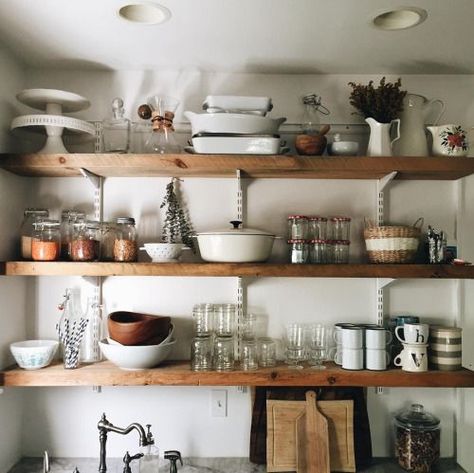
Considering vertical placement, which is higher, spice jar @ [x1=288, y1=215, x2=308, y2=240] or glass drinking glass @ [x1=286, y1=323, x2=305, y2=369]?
spice jar @ [x1=288, y1=215, x2=308, y2=240]

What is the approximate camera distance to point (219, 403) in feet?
6.48

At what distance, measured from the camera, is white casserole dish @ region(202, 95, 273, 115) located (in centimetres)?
175

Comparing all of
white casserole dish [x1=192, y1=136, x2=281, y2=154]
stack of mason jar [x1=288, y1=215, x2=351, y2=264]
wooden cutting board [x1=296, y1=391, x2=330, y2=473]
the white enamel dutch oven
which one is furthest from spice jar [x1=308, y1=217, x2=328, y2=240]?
wooden cutting board [x1=296, y1=391, x2=330, y2=473]

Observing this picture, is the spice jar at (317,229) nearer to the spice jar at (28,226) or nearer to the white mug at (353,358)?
the white mug at (353,358)

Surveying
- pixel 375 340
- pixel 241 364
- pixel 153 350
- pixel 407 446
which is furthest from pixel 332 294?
pixel 153 350

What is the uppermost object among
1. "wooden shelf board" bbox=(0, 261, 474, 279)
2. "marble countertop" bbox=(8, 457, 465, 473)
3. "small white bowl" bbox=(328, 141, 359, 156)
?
"small white bowl" bbox=(328, 141, 359, 156)

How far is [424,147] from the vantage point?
1.88m

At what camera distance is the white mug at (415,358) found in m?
1.74

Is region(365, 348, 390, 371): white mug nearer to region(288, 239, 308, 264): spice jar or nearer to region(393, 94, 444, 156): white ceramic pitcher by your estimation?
region(288, 239, 308, 264): spice jar

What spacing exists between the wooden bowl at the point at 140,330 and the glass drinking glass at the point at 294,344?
463mm

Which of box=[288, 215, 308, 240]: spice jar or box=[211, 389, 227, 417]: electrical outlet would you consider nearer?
box=[288, 215, 308, 240]: spice jar

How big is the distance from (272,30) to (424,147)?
73 cm

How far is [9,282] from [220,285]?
0.80 metres

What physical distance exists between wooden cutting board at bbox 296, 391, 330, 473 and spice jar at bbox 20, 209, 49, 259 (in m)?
1.17
